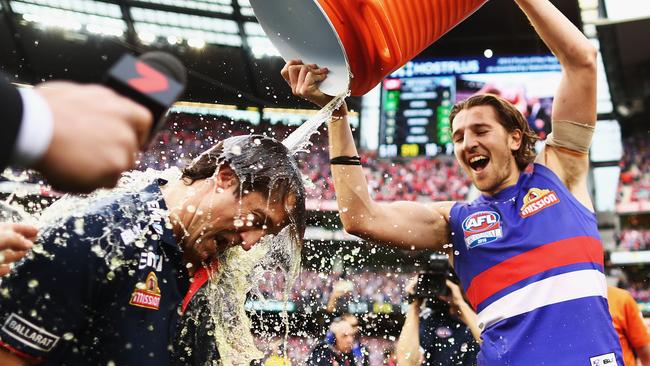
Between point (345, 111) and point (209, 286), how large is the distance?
3.34 ft

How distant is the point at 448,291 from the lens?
414 cm

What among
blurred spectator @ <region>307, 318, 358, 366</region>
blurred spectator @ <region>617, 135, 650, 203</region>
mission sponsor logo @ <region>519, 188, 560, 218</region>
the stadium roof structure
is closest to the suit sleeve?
mission sponsor logo @ <region>519, 188, 560, 218</region>

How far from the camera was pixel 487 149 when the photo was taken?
2.69 meters

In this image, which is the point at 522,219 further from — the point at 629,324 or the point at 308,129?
the point at 629,324

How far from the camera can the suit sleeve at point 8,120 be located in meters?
0.82

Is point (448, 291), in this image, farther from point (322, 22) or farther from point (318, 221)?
point (318, 221)

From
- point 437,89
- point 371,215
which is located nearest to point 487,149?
point 371,215

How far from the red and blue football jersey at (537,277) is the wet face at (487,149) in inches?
2.6

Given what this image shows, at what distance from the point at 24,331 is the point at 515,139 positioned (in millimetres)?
2071

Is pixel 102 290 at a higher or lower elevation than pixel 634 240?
lower

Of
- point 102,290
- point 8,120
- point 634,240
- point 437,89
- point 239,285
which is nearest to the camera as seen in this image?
point 8,120

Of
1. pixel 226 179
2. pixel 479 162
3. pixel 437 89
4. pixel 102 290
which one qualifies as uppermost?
pixel 437 89

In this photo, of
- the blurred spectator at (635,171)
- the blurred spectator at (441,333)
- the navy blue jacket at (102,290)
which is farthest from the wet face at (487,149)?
the blurred spectator at (635,171)

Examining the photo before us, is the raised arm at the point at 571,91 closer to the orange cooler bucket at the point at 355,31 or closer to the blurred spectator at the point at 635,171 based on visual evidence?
the orange cooler bucket at the point at 355,31
